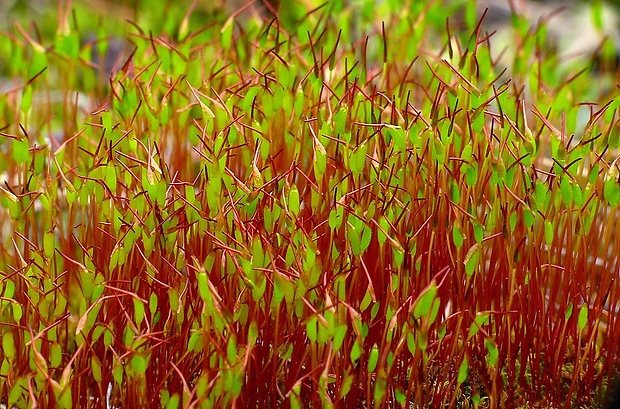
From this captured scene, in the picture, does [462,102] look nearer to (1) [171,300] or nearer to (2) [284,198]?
(2) [284,198]

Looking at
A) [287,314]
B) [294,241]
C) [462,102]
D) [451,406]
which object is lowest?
[451,406]

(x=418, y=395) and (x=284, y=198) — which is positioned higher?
(x=284, y=198)

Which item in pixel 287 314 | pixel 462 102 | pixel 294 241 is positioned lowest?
pixel 287 314

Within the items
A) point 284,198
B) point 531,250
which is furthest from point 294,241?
point 531,250

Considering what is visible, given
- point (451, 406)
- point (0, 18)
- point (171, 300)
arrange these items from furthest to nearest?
point (0, 18)
point (451, 406)
point (171, 300)

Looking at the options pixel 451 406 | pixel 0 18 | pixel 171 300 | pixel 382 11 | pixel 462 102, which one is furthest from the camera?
pixel 0 18

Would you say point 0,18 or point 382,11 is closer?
point 382,11

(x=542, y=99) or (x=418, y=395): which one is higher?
(x=542, y=99)

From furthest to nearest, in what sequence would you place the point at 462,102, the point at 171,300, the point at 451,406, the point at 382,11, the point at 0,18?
Result: the point at 0,18 → the point at 382,11 → the point at 462,102 → the point at 451,406 → the point at 171,300

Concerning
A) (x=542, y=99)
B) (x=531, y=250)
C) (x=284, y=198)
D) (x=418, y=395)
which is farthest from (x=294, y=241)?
(x=542, y=99)

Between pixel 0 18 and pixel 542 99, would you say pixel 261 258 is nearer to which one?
pixel 542 99
